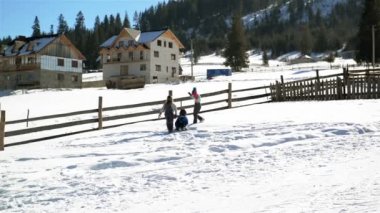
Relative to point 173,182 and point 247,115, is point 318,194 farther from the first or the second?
point 247,115

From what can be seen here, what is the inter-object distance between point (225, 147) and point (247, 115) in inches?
303

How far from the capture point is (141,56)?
7500 centimetres

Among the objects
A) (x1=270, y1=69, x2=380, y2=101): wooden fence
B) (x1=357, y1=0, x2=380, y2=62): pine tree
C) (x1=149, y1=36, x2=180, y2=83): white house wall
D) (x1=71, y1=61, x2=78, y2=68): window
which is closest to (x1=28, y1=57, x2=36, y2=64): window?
(x1=71, y1=61, x2=78, y2=68): window

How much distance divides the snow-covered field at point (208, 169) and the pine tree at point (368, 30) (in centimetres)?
4402

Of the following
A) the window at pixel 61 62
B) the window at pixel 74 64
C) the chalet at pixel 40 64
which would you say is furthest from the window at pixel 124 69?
the window at pixel 61 62

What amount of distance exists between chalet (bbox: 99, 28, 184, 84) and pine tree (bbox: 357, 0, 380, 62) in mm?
30143

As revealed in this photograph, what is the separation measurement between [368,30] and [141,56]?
3478 centimetres

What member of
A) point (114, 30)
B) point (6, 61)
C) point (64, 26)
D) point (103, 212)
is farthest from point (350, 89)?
point (64, 26)

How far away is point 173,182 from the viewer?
9625 mm

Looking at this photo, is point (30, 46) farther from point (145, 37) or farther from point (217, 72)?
point (217, 72)

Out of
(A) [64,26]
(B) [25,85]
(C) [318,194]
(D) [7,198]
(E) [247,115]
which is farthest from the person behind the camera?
(A) [64,26]

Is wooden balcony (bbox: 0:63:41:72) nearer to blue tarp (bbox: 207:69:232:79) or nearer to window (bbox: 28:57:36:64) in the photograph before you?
window (bbox: 28:57:36:64)

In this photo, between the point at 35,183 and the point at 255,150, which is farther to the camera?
the point at 255,150

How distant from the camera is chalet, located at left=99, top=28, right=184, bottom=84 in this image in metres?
74.8
